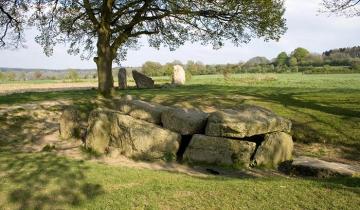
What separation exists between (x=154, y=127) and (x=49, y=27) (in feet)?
50.3

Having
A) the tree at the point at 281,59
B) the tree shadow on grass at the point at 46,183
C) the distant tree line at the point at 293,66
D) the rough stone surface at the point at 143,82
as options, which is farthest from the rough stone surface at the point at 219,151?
the tree at the point at 281,59

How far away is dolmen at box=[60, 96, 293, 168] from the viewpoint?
50.6 ft

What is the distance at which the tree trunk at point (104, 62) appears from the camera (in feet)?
83.7

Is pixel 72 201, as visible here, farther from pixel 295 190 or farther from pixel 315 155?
pixel 315 155

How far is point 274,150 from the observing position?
15.5m

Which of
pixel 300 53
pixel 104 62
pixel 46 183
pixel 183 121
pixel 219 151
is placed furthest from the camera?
pixel 300 53

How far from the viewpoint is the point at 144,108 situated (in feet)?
Result: 57.9

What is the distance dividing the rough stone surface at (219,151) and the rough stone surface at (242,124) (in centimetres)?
31

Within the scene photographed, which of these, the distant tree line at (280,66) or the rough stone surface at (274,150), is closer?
the rough stone surface at (274,150)

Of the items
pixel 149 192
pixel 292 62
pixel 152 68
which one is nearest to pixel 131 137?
pixel 149 192

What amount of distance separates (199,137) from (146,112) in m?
2.81

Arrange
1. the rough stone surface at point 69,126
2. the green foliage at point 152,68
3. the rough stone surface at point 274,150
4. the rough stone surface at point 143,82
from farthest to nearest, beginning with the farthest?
the green foliage at point 152,68 → the rough stone surface at point 143,82 → the rough stone surface at point 69,126 → the rough stone surface at point 274,150

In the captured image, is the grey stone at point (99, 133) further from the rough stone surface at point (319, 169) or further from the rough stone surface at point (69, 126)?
the rough stone surface at point (319, 169)

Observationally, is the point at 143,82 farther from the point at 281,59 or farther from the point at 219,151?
the point at 281,59
